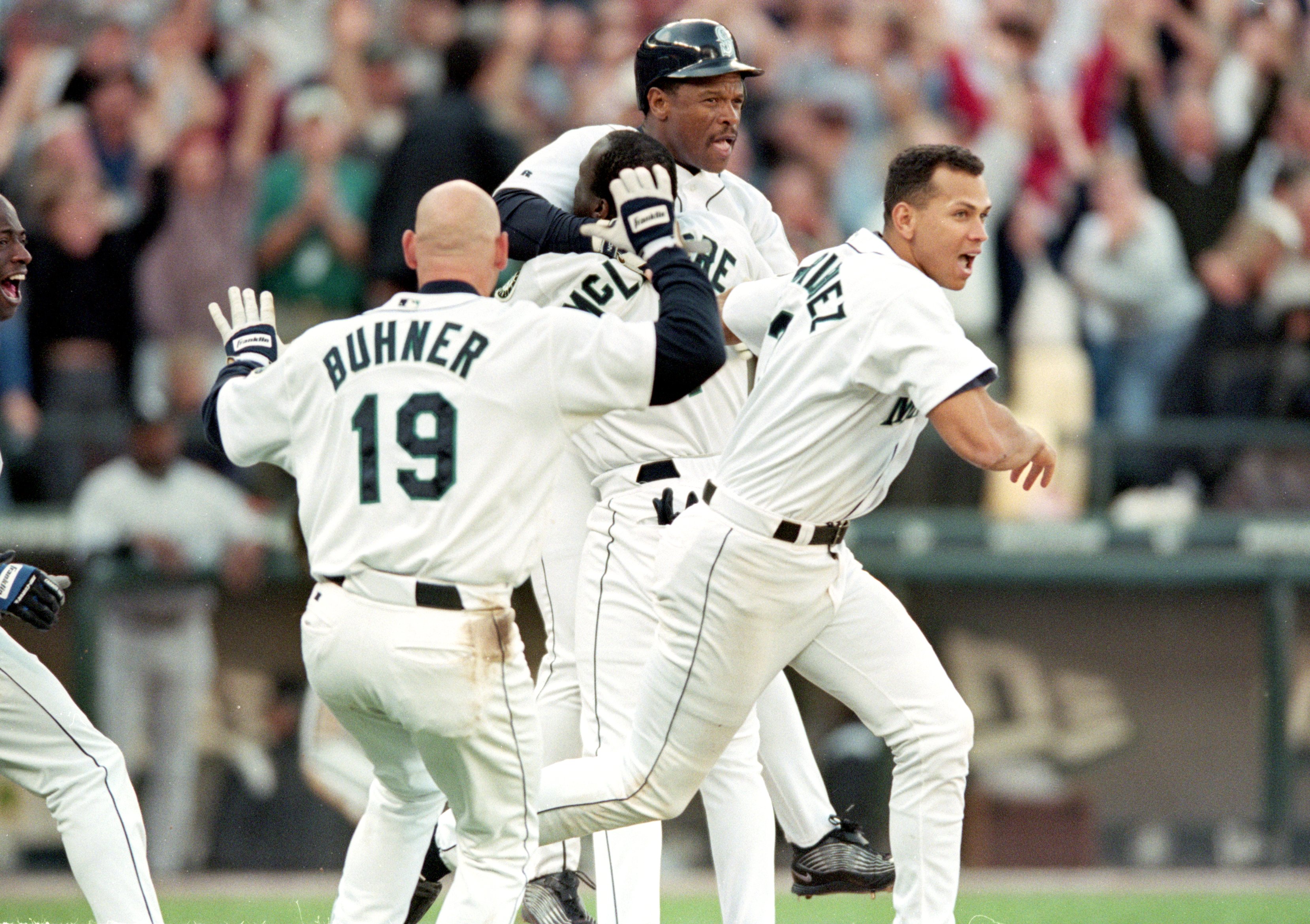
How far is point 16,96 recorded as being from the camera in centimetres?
934

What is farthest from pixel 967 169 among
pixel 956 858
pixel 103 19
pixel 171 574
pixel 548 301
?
pixel 103 19

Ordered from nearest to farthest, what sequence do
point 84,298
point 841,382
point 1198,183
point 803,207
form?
point 841,382 → point 84,298 → point 803,207 → point 1198,183

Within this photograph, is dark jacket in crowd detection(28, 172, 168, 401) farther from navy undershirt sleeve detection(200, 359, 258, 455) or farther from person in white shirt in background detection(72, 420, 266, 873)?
navy undershirt sleeve detection(200, 359, 258, 455)

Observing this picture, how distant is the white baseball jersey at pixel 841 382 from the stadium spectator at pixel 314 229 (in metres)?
4.52

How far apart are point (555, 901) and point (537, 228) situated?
1.79 meters

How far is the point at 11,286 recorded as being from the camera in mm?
4961

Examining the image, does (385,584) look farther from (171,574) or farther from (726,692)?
(171,574)

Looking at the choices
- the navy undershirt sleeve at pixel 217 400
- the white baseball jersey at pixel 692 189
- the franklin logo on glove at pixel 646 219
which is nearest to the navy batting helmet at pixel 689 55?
the white baseball jersey at pixel 692 189

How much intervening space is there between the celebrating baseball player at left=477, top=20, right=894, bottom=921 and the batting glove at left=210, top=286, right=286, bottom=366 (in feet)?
2.33

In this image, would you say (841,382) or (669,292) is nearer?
(669,292)

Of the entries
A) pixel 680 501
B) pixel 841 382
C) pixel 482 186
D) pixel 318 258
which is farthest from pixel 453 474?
pixel 318 258

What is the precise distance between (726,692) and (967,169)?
1.40 meters

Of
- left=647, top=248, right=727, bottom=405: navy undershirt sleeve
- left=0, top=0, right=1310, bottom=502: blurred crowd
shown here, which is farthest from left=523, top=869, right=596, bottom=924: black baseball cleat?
left=0, top=0, right=1310, bottom=502: blurred crowd

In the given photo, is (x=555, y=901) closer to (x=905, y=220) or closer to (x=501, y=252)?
(x=501, y=252)
